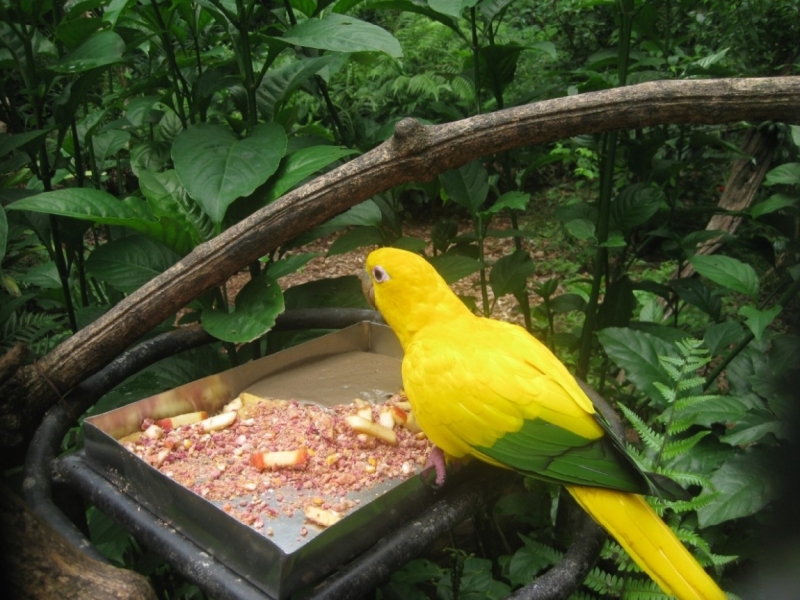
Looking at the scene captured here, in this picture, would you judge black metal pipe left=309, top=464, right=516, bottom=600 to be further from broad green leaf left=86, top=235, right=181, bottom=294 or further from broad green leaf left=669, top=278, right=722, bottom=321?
broad green leaf left=669, top=278, right=722, bottom=321

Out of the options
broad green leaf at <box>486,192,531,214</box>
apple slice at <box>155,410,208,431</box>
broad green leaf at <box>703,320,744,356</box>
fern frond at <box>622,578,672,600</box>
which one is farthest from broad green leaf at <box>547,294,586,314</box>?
apple slice at <box>155,410,208,431</box>

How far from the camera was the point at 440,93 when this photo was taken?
16.5ft

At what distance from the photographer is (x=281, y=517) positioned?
36.4 inches

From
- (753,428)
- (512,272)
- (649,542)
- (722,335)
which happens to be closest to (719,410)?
(753,428)

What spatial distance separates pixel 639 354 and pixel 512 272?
17.2 inches

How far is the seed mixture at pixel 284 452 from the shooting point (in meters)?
0.96

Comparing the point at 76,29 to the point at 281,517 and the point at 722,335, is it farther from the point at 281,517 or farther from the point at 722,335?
the point at 722,335

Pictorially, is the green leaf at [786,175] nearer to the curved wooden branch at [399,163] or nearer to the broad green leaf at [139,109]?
the curved wooden branch at [399,163]

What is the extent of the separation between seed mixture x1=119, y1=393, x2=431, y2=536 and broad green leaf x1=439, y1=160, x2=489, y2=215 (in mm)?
778

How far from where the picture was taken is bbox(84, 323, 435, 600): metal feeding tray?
829mm

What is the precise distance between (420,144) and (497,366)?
47cm

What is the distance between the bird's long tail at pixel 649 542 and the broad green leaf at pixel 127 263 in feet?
3.21

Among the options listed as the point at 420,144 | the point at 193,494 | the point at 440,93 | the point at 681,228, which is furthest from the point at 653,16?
the point at 440,93

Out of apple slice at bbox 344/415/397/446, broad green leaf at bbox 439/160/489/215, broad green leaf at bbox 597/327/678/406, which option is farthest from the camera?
broad green leaf at bbox 439/160/489/215
